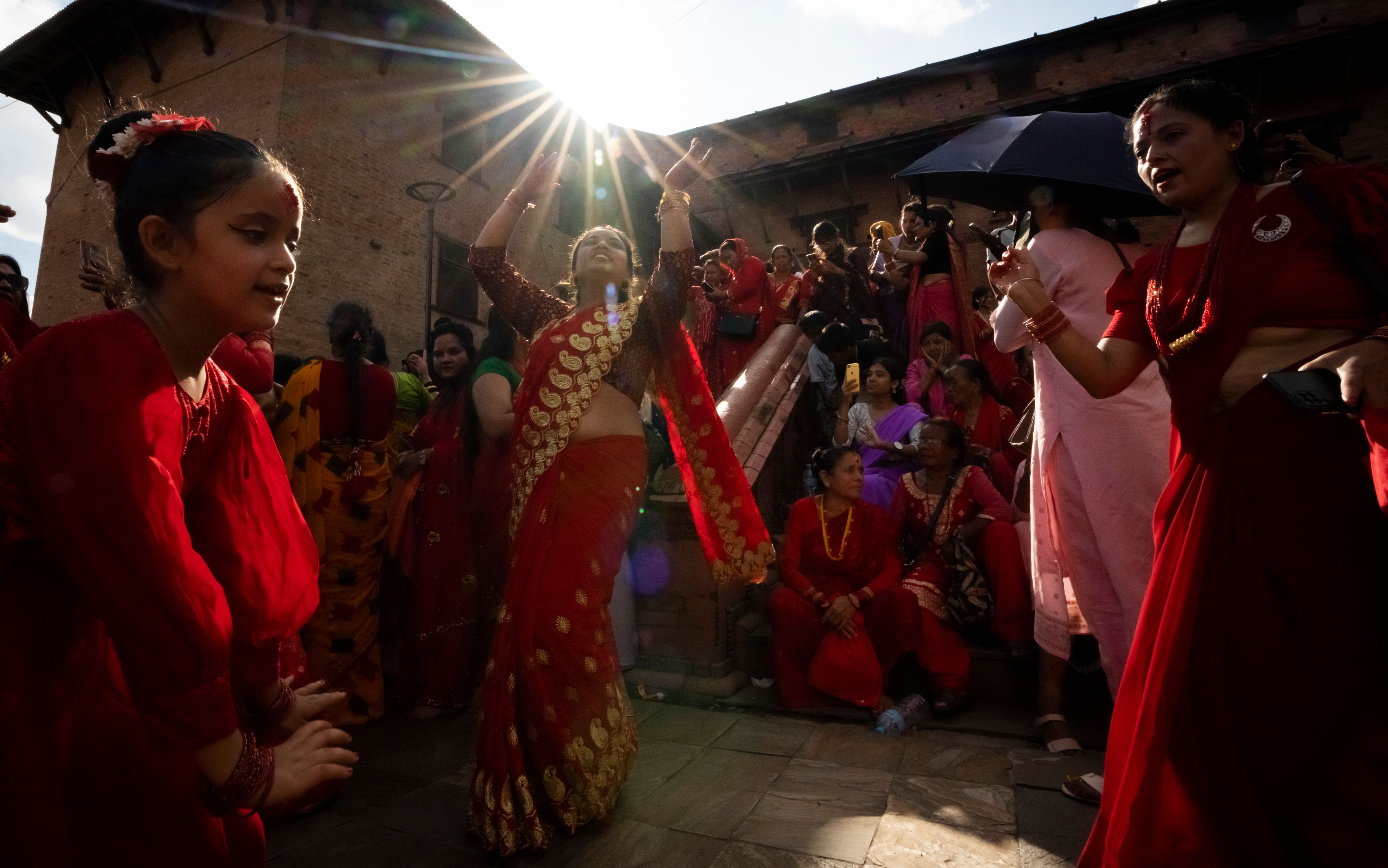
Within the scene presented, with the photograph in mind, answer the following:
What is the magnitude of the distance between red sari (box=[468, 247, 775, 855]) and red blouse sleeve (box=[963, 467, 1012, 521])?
5.42 ft

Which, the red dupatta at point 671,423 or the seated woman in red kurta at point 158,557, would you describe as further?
the red dupatta at point 671,423

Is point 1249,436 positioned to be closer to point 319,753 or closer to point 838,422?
point 319,753

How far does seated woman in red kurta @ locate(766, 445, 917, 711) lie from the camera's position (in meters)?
3.56

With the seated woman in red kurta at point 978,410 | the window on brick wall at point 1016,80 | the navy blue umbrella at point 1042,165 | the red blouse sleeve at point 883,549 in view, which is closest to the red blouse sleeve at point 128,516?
the navy blue umbrella at point 1042,165

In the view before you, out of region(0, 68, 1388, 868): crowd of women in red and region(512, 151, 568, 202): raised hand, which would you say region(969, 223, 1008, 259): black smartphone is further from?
region(512, 151, 568, 202): raised hand

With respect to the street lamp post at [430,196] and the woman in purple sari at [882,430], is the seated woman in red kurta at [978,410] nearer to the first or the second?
the woman in purple sari at [882,430]

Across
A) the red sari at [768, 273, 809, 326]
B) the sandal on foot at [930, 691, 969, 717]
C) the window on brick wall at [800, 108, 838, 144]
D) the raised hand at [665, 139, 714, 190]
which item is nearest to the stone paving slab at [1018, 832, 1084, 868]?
the sandal on foot at [930, 691, 969, 717]

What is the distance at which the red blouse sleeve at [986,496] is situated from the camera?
13.0 ft

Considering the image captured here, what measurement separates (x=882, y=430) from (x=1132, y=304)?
3474 millimetres

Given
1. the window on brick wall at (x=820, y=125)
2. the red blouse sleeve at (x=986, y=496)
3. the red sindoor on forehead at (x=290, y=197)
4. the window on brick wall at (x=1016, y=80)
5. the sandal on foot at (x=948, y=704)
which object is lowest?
the sandal on foot at (x=948, y=704)

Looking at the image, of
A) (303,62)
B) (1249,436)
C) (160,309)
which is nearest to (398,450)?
(160,309)

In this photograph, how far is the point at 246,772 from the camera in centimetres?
104

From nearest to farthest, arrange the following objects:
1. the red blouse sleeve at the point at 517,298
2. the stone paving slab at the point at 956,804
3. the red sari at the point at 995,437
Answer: the stone paving slab at the point at 956,804, the red blouse sleeve at the point at 517,298, the red sari at the point at 995,437

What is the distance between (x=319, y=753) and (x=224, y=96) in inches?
618
